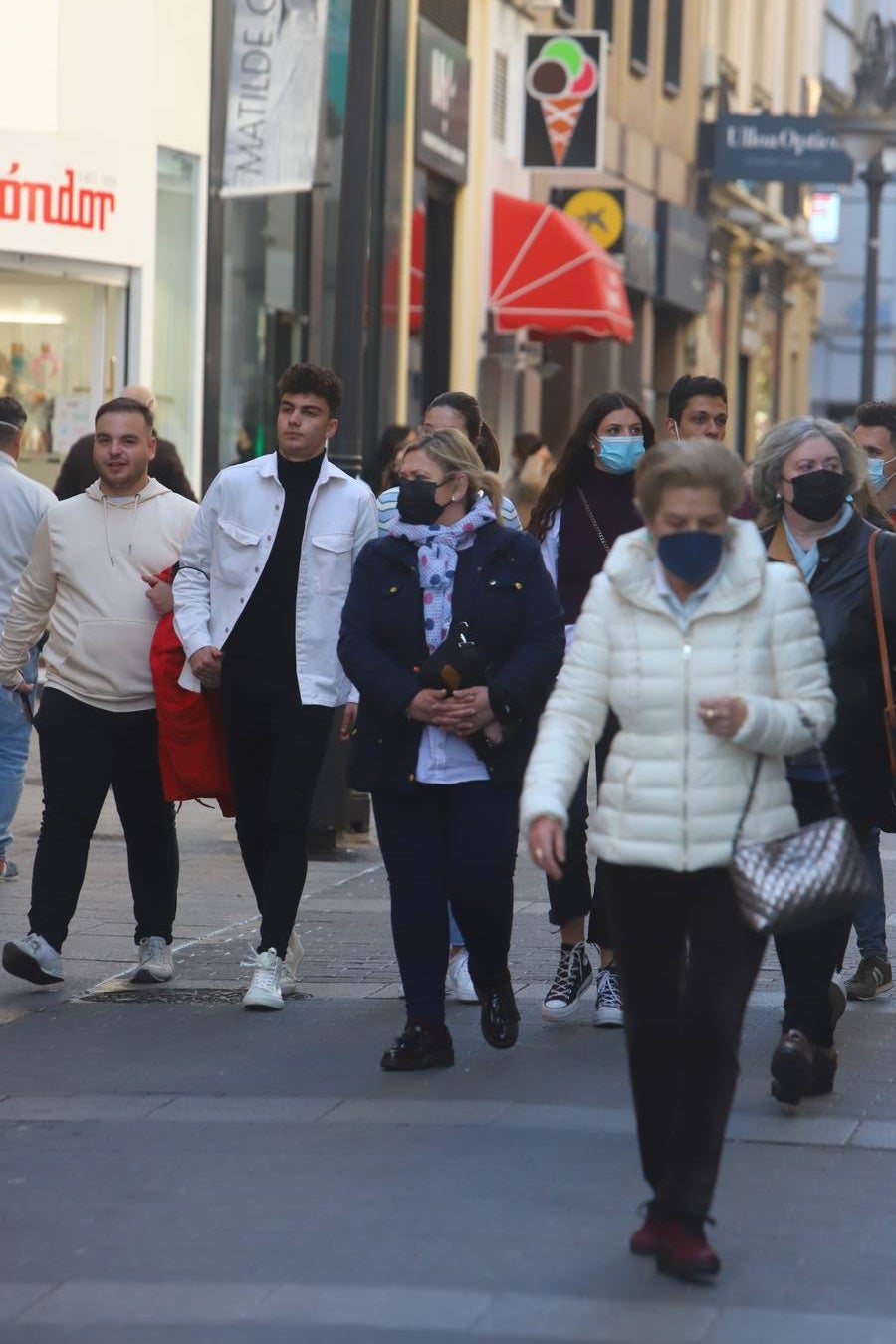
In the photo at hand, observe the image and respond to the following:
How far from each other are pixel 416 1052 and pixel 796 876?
7.18ft

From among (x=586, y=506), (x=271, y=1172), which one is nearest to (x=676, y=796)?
(x=271, y=1172)

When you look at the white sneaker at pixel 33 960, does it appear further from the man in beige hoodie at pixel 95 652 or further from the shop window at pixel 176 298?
the shop window at pixel 176 298

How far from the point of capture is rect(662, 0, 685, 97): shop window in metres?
31.8

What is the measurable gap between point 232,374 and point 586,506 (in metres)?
11.6

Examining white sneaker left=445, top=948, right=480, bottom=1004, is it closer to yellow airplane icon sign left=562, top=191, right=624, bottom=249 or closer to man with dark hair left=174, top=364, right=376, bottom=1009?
man with dark hair left=174, top=364, right=376, bottom=1009

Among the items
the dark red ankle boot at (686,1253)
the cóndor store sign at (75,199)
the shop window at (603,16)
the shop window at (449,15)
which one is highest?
the shop window at (603,16)

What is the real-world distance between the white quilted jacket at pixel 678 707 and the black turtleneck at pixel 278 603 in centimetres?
276

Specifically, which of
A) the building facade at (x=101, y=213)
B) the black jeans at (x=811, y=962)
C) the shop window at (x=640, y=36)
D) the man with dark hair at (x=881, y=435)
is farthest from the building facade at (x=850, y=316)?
the black jeans at (x=811, y=962)

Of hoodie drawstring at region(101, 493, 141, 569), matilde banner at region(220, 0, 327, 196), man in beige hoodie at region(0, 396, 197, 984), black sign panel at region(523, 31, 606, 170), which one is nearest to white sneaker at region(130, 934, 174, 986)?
man in beige hoodie at region(0, 396, 197, 984)

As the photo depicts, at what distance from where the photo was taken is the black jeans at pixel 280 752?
7910 mm

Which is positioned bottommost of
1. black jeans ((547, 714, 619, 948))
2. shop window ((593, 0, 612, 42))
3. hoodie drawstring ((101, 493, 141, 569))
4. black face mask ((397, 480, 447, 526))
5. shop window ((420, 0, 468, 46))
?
black jeans ((547, 714, 619, 948))

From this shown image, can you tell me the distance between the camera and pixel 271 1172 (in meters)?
5.86

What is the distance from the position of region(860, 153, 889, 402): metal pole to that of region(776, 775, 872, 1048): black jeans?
18.3 metres

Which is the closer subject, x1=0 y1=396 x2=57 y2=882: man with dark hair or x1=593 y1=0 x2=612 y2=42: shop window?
x1=0 y1=396 x2=57 y2=882: man with dark hair
